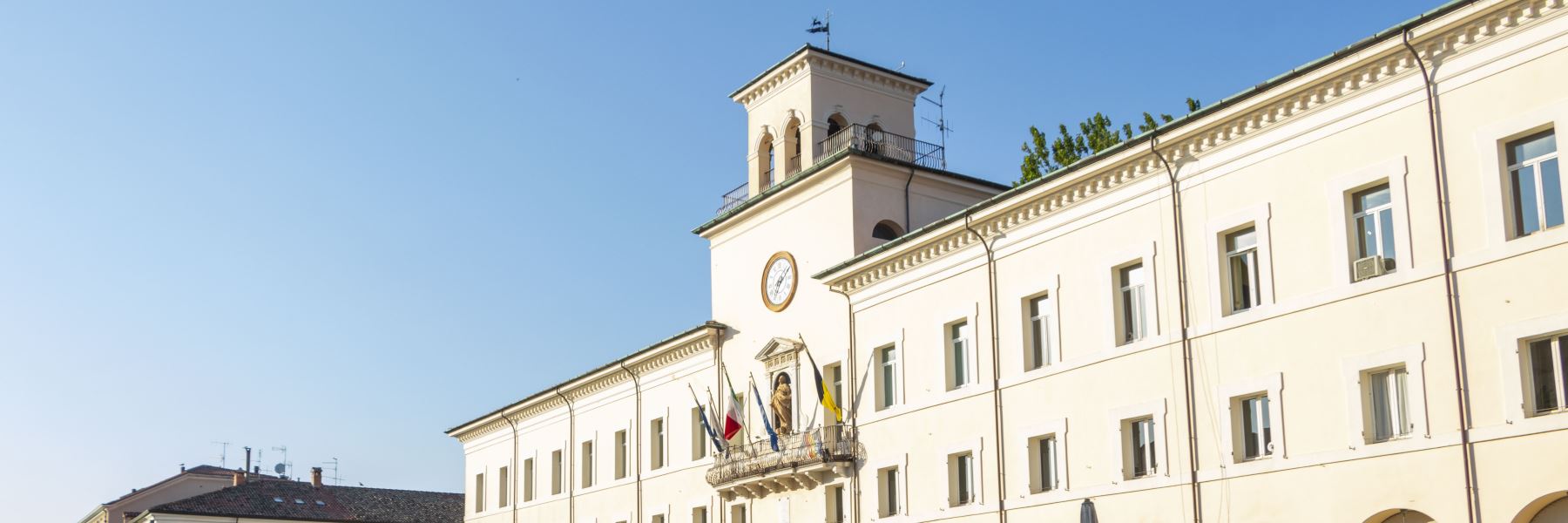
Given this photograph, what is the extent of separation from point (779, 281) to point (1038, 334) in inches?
418

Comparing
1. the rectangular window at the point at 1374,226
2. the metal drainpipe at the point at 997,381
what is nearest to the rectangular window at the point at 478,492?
the metal drainpipe at the point at 997,381

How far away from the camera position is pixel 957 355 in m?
33.2

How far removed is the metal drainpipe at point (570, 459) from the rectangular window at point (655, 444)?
555 cm

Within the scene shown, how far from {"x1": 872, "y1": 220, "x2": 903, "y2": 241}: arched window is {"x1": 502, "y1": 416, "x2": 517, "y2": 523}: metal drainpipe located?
74.3ft

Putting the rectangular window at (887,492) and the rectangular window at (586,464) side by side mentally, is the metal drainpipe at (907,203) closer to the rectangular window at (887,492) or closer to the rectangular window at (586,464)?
the rectangular window at (887,492)

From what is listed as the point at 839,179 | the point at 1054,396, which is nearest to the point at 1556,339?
the point at 1054,396

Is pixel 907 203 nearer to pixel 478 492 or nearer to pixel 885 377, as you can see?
pixel 885 377

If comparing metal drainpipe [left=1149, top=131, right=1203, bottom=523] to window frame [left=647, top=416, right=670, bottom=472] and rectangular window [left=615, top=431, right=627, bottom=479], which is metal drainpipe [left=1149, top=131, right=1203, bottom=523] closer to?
window frame [left=647, top=416, right=670, bottom=472]

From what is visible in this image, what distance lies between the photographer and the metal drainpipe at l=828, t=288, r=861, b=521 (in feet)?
118

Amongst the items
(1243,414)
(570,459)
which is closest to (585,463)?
(570,459)

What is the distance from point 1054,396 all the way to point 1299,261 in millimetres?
6352

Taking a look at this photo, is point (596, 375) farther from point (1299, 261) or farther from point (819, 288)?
point (1299, 261)

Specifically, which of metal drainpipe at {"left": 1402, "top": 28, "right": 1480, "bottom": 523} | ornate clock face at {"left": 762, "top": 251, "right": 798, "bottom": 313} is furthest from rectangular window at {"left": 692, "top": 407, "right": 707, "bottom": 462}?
metal drainpipe at {"left": 1402, "top": 28, "right": 1480, "bottom": 523}

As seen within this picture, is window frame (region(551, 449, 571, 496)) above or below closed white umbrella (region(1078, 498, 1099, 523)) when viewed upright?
above
